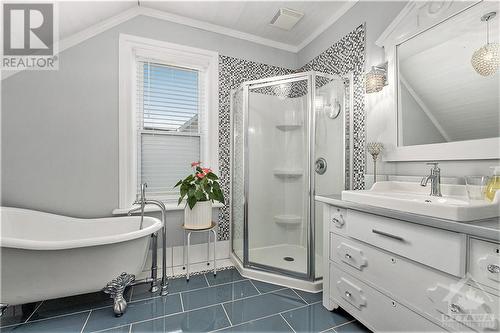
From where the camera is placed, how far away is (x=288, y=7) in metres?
2.24

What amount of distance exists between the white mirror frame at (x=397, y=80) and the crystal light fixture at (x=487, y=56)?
0.51ft

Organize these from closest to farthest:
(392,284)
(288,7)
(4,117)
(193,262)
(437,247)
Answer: (437,247) → (392,284) → (4,117) → (288,7) → (193,262)

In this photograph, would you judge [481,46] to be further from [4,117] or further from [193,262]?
[4,117]

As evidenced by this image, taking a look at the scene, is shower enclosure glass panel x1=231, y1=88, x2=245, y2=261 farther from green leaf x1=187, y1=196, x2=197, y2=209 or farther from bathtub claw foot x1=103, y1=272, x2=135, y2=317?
bathtub claw foot x1=103, y1=272, x2=135, y2=317

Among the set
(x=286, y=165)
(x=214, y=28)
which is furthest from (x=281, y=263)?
(x=214, y=28)

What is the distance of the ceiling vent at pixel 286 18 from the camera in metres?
2.28

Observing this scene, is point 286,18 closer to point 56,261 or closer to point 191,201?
point 191,201

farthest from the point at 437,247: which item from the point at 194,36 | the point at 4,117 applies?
the point at 4,117

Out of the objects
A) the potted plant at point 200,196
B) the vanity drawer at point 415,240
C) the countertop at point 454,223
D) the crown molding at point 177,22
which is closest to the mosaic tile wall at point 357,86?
the crown molding at point 177,22

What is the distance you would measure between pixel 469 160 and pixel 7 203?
10.8 ft

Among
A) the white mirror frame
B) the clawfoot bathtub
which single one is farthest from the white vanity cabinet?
the clawfoot bathtub

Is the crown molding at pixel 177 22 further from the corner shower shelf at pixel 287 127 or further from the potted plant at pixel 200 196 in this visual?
the potted plant at pixel 200 196

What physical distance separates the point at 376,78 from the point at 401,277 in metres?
1.39

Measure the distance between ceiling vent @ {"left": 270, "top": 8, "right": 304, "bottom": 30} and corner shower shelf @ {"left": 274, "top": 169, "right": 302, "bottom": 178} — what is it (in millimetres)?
1530
